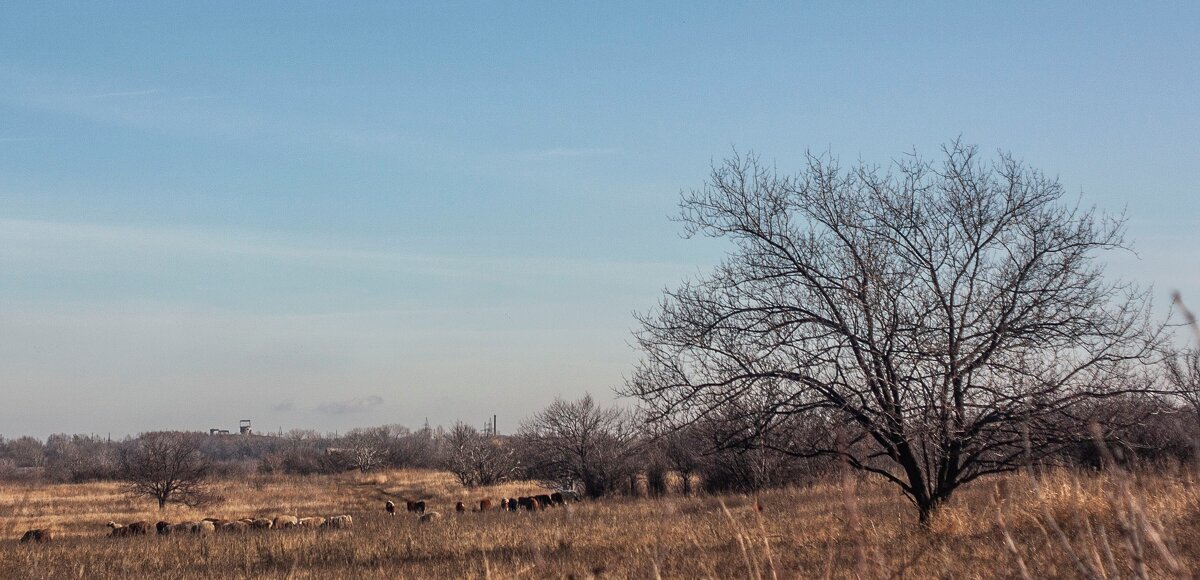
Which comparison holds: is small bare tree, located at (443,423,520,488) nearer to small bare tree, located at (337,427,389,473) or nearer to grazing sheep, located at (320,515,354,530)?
small bare tree, located at (337,427,389,473)

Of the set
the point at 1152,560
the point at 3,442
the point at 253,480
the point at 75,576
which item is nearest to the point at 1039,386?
the point at 1152,560

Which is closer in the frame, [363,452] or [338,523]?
[338,523]

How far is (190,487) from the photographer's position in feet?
136

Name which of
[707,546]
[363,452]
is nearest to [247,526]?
[707,546]

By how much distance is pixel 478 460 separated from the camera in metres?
47.8

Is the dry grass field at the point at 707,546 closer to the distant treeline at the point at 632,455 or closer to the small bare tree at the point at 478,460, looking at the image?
the distant treeline at the point at 632,455

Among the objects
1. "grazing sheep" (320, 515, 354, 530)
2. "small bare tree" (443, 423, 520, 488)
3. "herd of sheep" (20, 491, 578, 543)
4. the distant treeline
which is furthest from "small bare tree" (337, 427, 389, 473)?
"grazing sheep" (320, 515, 354, 530)

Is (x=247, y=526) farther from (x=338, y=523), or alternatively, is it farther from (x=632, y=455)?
(x=632, y=455)

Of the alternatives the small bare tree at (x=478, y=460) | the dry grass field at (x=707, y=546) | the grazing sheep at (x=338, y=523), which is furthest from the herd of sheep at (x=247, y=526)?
the small bare tree at (x=478, y=460)

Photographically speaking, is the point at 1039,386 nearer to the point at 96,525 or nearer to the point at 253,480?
the point at 96,525

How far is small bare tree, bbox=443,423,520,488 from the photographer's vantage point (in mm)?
47562

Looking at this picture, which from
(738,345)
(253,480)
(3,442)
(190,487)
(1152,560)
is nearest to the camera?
(1152,560)

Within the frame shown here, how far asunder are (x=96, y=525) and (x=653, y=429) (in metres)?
25.9

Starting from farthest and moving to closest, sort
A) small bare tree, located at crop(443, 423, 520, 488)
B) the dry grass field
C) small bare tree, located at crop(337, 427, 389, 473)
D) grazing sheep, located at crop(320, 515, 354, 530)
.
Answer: small bare tree, located at crop(337, 427, 389, 473), small bare tree, located at crop(443, 423, 520, 488), grazing sheep, located at crop(320, 515, 354, 530), the dry grass field
